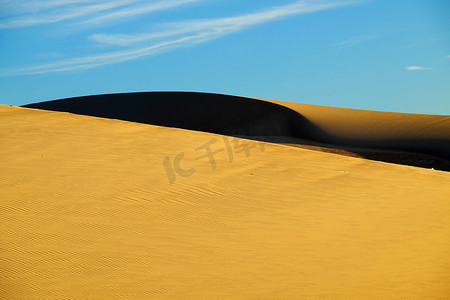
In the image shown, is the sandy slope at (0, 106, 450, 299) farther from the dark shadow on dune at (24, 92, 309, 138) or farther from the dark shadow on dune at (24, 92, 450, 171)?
the dark shadow on dune at (24, 92, 309, 138)

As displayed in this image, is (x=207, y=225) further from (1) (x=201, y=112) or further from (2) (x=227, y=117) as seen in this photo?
(1) (x=201, y=112)

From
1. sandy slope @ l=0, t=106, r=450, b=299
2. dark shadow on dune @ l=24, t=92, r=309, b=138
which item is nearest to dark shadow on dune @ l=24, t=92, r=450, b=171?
dark shadow on dune @ l=24, t=92, r=309, b=138

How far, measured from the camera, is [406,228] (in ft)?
21.3

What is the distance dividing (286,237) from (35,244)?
2.77 metres

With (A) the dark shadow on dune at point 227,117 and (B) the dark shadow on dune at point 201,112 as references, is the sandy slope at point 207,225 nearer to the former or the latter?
(A) the dark shadow on dune at point 227,117

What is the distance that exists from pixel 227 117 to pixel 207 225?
16350 mm

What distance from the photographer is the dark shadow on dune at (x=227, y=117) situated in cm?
2114

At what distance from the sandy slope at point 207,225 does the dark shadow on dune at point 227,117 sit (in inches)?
456

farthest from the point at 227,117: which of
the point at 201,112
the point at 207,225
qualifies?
the point at 207,225

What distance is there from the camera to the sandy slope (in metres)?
4.58

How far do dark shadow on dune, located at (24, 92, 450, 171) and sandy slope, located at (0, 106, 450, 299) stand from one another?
11576 millimetres

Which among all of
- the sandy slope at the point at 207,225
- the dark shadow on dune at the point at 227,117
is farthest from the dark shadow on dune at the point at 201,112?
the sandy slope at the point at 207,225

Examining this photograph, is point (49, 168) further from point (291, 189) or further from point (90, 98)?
point (90, 98)

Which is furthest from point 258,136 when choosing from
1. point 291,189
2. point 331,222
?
point 331,222
